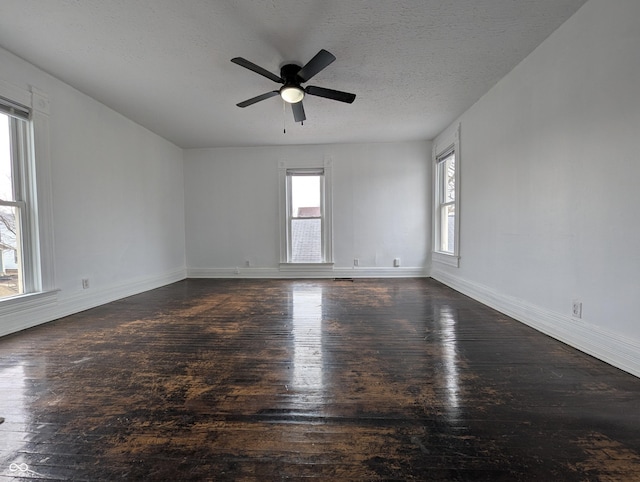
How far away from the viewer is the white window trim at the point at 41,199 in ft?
9.23

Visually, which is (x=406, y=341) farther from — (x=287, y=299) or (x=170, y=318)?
(x=170, y=318)

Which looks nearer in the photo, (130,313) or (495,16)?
(495,16)

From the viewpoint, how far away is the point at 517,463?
3.66ft

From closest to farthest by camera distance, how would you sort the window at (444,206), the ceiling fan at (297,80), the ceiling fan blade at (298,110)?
the ceiling fan at (297,80)
the ceiling fan blade at (298,110)
the window at (444,206)

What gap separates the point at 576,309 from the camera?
7.19ft

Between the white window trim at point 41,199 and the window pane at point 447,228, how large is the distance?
5486mm

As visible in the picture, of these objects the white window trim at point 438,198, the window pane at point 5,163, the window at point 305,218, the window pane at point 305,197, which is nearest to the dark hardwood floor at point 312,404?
the window pane at point 5,163

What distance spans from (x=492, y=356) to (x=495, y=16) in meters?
2.64

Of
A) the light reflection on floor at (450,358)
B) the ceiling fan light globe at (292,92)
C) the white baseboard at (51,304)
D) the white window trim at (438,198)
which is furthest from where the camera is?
the white window trim at (438,198)

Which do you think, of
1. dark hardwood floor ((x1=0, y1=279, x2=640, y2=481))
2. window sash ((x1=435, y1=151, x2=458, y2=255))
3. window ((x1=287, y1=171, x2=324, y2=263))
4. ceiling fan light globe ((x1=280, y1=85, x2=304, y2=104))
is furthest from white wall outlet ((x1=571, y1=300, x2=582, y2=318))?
window ((x1=287, y1=171, x2=324, y2=263))

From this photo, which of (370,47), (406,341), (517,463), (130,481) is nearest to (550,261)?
(406,341)

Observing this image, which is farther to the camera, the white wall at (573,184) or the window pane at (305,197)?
the window pane at (305,197)

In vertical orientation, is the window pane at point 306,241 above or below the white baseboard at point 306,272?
above

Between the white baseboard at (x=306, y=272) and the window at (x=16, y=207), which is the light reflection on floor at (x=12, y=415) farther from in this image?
the white baseboard at (x=306, y=272)
